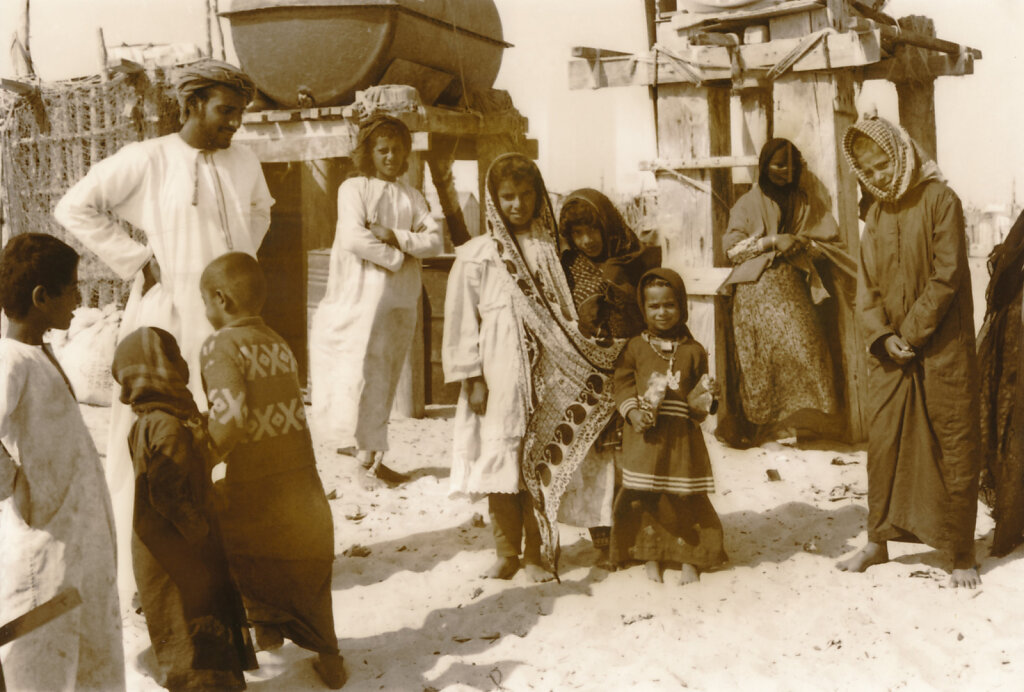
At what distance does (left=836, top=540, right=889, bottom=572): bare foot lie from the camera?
4.95m

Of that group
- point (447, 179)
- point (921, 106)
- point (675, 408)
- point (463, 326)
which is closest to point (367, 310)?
point (463, 326)

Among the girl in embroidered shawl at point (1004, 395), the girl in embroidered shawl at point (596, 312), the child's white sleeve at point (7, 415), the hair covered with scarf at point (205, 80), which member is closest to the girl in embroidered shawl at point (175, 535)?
the child's white sleeve at point (7, 415)

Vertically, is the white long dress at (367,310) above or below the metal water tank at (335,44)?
below

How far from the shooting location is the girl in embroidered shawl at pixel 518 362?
15.8 ft

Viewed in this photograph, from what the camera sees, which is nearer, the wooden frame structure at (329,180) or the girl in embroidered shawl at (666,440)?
the girl in embroidered shawl at (666,440)

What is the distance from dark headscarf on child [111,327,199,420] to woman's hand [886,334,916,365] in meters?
2.91

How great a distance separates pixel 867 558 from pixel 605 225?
6.19ft

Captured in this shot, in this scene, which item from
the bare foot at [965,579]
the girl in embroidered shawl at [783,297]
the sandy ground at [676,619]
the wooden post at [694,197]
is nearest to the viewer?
the sandy ground at [676,619]

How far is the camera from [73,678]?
3.19m

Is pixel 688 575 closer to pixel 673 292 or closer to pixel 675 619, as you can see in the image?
pixel 675 619

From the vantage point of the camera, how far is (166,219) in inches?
182

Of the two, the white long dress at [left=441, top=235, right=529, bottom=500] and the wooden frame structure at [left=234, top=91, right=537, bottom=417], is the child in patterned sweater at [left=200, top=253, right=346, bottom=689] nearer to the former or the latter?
the white long dress at [left=441, top=235, right=529, bottom=500]

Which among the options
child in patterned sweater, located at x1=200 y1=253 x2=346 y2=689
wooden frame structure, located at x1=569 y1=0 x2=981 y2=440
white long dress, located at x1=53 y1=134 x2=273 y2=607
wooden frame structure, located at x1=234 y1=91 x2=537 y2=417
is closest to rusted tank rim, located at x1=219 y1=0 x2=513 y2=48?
wooden frame structure, located at x1=234 y1=91 x2=537 y2=417

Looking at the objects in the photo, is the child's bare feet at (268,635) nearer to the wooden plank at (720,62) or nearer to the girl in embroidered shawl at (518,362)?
the girl in embroidered shawl at (518,362)
